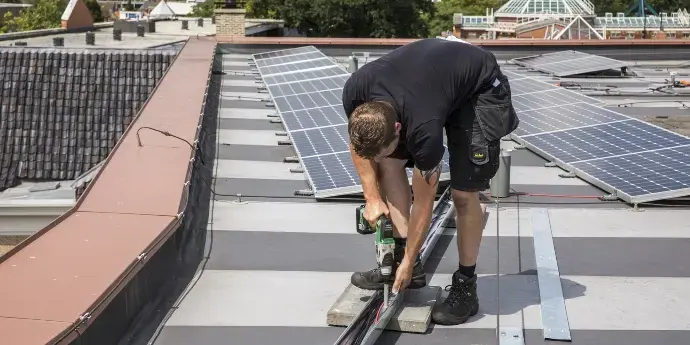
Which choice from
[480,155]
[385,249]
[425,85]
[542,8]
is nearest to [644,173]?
[480,155]

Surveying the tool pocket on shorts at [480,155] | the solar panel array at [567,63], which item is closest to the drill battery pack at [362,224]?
the tool pocket on shorts at [480,155]

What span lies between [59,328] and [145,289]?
43.9 inches

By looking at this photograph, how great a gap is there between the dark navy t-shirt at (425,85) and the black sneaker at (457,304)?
27.8 inches

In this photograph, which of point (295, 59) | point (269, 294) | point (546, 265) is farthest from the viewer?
point (295, 59)

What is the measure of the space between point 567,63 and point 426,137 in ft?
45.6

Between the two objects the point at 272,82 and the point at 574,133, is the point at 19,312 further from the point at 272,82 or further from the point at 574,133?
the point at 272,82

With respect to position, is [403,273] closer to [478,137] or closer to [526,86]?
[478,137]

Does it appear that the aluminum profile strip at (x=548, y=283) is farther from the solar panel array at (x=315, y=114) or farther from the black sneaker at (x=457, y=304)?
the solar panel array at (x=315, y=114)

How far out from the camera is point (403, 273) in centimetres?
430

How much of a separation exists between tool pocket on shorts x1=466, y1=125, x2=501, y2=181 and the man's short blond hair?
22.4 inches

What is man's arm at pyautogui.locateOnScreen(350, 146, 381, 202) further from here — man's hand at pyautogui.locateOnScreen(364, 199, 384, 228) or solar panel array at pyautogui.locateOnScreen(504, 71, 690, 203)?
solar panel array at pyautogui.locateOnScreen(504, 71, 690, 203)

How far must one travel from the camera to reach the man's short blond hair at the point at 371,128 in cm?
384

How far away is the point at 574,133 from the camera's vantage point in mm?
9023

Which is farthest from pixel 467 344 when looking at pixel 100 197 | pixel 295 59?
pixel 295 59
